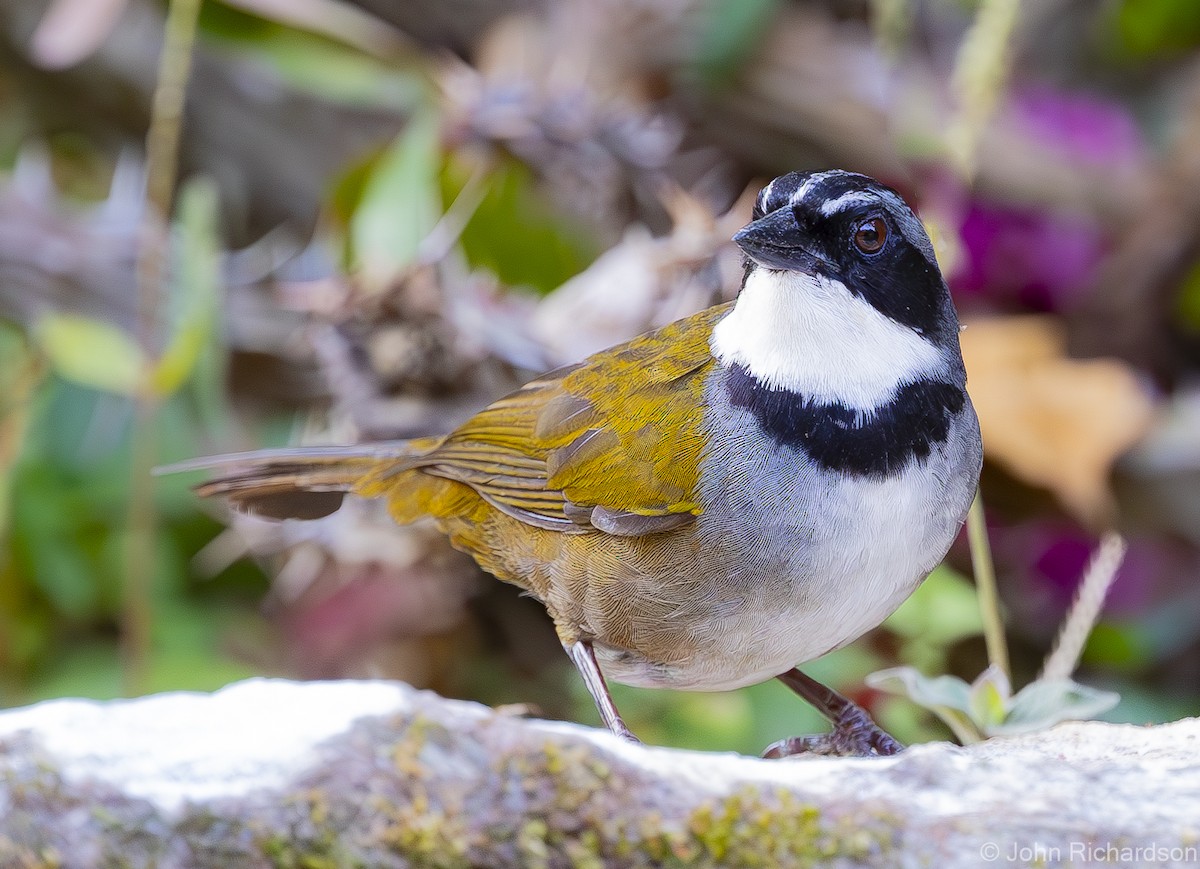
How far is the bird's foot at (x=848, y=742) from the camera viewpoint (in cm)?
283

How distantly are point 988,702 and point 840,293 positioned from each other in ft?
2.60

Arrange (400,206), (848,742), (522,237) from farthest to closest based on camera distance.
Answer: (522,237) < (400,206) < (848,742)

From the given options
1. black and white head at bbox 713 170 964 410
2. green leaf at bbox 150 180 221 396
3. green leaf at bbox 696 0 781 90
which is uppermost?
green leaf at bbox 696 0 781 90

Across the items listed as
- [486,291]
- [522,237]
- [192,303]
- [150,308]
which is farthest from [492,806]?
[522,237]

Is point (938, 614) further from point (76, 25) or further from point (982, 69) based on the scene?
point (76, 25)

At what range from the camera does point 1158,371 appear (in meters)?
5.25

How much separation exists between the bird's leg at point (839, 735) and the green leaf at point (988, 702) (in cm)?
34

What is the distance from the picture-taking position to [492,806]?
5.89ft

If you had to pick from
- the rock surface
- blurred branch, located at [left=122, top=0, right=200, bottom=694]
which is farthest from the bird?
blurred branch, located at [left=122, top=0, right=200, bottom=694]

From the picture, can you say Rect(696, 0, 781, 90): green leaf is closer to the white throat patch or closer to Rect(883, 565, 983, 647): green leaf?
Rect(883, 565, 983, 647): green leaf

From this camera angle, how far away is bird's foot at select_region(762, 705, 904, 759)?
2.83 metres

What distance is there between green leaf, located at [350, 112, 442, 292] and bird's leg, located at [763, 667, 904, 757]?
194 cm

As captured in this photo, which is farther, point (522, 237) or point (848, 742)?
point (522, 237)

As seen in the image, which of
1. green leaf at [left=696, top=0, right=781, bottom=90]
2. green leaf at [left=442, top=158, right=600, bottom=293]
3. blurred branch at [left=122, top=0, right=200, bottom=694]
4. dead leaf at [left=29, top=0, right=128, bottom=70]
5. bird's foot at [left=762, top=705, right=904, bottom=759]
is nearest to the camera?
bird's foot at [left=762, top=705, right=904, bottom=759]
